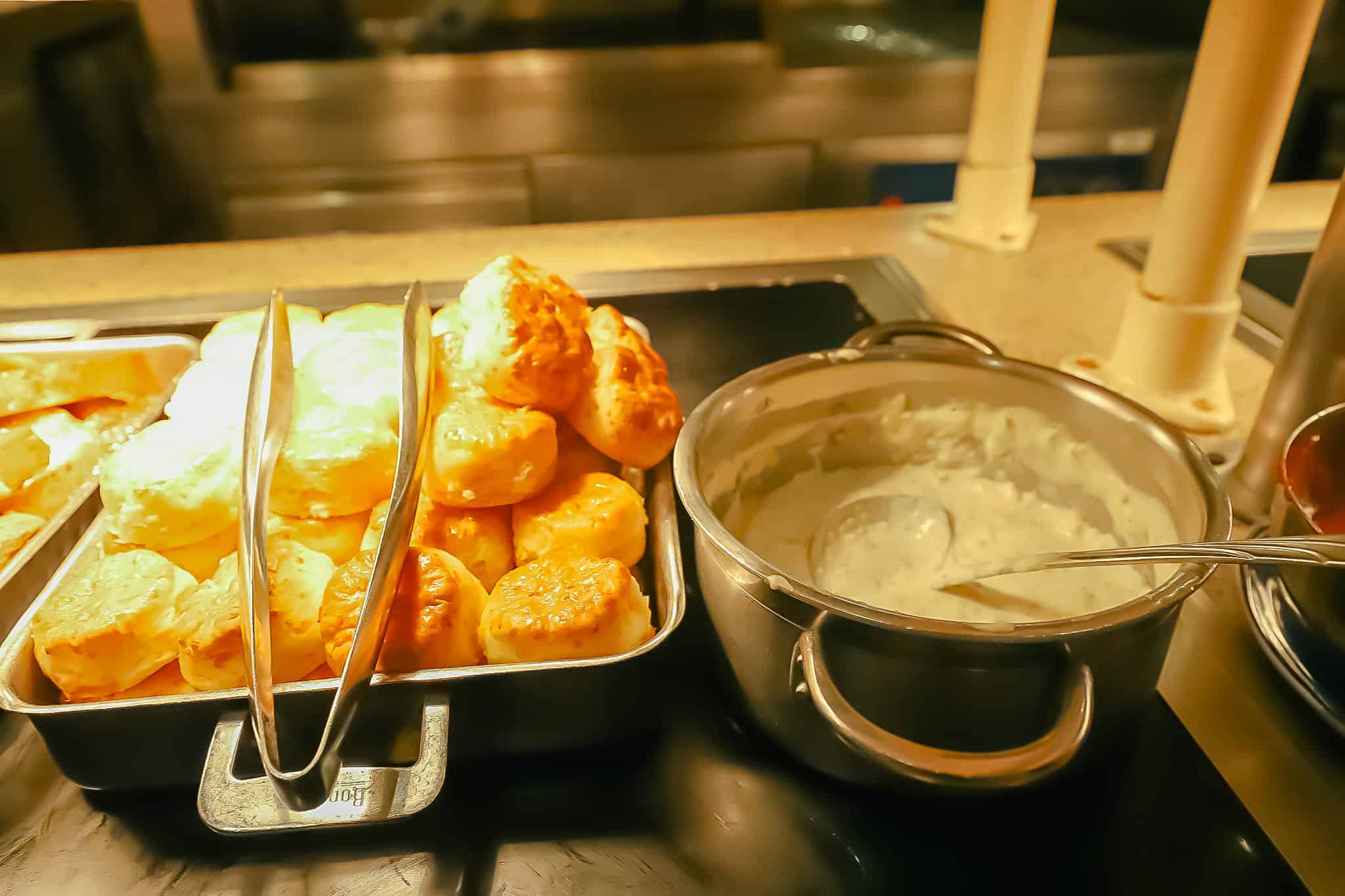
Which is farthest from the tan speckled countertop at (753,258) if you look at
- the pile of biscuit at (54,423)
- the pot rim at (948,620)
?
the pot rim at (948,620)

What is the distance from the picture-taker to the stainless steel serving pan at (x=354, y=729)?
48 centimetres

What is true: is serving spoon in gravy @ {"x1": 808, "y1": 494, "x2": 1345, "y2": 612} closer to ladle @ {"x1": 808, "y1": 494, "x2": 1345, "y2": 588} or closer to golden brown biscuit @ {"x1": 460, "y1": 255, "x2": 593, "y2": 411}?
ladle @ {"x1": 808, "y1": 494, "x2": 1345, "y2": 588}

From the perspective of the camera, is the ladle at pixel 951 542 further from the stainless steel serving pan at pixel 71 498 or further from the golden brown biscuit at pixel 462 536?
the stainless steel serving pan at pixel 71 498

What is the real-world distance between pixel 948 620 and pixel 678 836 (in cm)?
22

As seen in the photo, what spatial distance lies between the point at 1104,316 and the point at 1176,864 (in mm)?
834

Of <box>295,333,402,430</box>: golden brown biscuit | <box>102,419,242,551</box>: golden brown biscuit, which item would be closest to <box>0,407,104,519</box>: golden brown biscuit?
<box>102,419,242,551</box>: golden brown biscuit

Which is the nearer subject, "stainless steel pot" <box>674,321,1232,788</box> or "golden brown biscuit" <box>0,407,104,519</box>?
"stainless steel pot" <box>674,321,1232,788</box>

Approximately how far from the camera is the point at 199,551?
654 mm

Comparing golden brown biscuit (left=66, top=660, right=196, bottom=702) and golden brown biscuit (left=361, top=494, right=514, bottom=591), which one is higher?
golden brown biscuit (left=361, top=494, right=514, bottom=591)

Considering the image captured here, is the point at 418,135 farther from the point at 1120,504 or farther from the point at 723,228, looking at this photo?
the point at 1120,504

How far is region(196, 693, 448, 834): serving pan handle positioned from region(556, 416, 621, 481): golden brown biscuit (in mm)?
255

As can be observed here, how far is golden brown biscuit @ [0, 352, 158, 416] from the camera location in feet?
2.78

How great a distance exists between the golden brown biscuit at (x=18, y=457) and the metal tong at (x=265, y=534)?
9.6 inches

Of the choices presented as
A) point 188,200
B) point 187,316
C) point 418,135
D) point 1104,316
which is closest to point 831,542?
point 1104,316
